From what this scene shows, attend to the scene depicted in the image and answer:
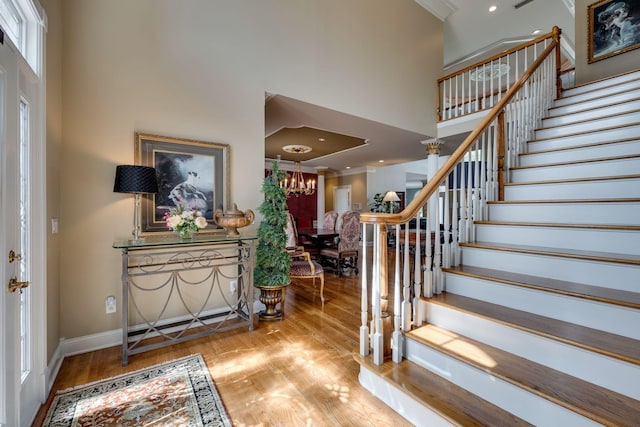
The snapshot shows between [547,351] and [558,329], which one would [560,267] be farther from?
[547,351]

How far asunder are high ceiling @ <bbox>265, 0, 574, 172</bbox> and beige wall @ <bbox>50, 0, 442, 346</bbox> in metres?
0.57

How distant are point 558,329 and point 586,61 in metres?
5.03

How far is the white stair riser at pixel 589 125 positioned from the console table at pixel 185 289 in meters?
3.62

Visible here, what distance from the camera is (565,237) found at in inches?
81.2

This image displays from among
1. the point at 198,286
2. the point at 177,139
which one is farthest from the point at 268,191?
the point at 198,286

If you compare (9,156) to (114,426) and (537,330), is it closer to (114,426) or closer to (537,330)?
(114,426)

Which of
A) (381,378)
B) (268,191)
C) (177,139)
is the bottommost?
(381,378)

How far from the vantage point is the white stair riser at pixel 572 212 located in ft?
6.39

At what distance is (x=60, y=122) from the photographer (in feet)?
7.32

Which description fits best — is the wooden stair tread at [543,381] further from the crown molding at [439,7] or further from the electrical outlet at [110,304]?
the crown molding at [439,7]

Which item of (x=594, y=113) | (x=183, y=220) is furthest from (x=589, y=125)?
(x=183, y=220)

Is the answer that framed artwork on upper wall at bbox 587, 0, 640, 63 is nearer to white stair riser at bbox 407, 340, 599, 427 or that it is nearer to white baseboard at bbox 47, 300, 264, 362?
white stair riser at bbox 407, 340, 599, 427

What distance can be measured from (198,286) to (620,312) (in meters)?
3.20

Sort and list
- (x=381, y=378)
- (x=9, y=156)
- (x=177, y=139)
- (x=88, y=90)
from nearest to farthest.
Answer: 1. (x=9, y=156)
2. (x=381, y=378)
3. (x=88, y=90)
4. (x=177, y=139)
